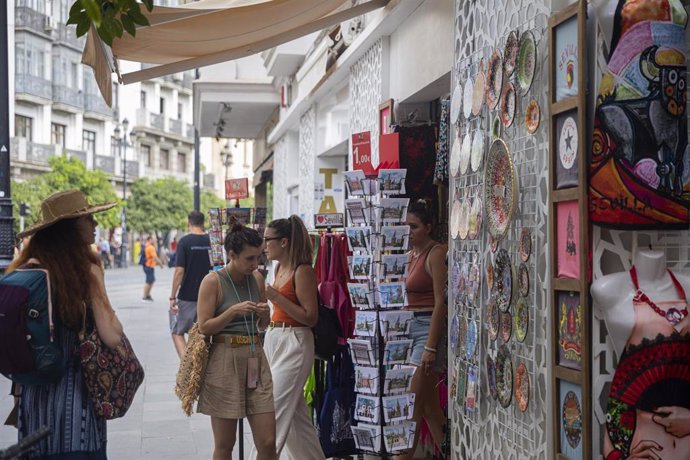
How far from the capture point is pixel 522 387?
518cm

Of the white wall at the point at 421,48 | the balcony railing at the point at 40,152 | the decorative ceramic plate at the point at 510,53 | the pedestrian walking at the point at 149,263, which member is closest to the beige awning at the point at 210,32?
the white wall at the point at 421,48

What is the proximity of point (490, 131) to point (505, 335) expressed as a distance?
1226mm

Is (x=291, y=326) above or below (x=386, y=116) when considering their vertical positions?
below

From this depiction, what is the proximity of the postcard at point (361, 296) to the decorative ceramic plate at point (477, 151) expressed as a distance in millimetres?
1101

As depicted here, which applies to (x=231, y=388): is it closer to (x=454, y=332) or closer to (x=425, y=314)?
(x=454, y=332)

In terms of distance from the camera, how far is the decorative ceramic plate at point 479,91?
593 centimetres

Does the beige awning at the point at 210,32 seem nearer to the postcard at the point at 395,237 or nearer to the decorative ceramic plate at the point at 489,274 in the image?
the postcard at the point at 395,237

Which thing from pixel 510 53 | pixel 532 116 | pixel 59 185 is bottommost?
pixel 532 116

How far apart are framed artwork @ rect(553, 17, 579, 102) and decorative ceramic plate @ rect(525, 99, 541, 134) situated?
332mm

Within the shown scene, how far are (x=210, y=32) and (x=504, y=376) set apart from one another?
421cm

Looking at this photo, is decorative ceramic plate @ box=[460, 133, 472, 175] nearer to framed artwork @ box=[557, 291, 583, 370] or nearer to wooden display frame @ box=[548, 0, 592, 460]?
wooden display frame @ box=[548, 0, 592, 460]

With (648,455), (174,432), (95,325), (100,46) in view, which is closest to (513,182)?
(648,455)

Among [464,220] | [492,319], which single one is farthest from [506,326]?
[464,220]

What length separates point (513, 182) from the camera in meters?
5.25
